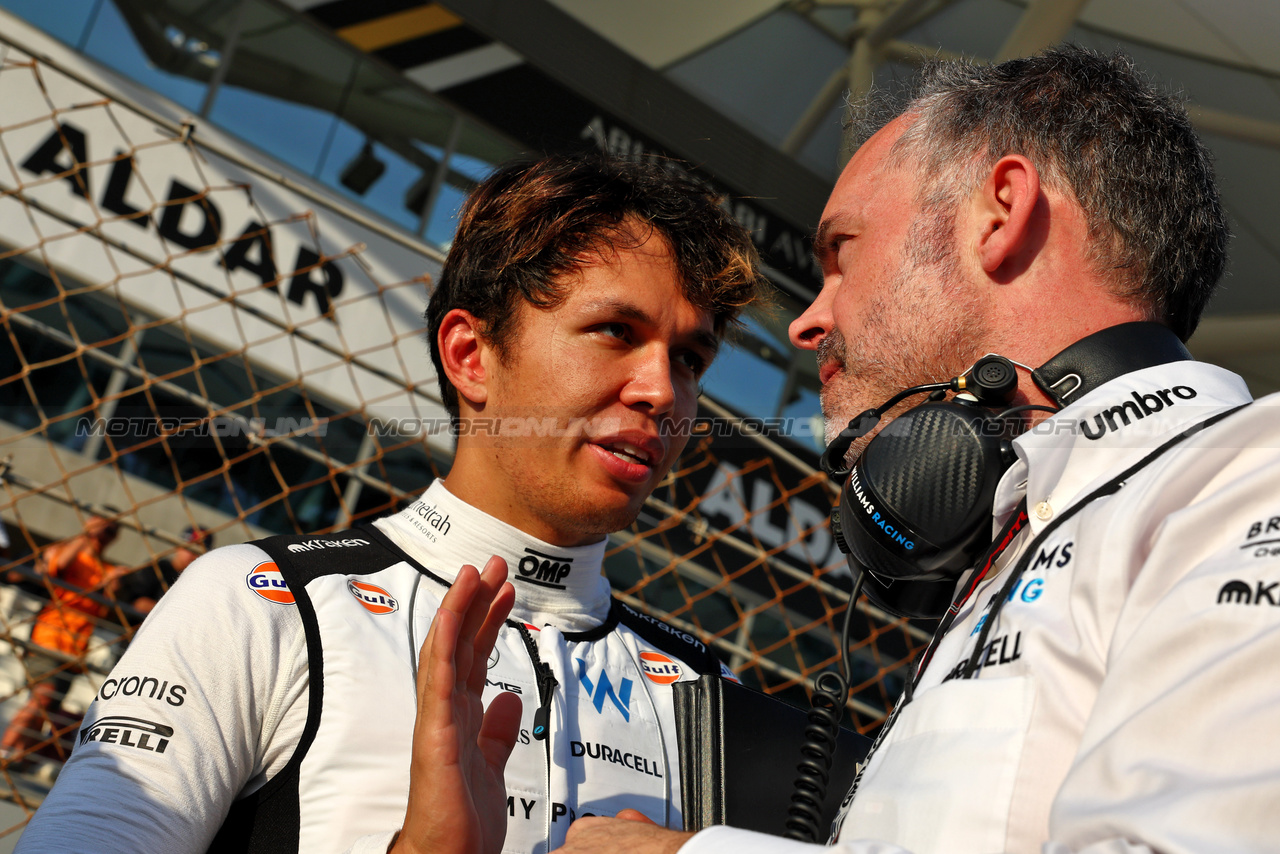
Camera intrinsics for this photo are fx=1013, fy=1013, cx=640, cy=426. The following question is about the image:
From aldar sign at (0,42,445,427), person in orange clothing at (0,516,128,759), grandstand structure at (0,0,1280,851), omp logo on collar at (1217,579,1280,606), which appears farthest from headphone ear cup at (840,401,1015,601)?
aldar sign at (0,42,445,427)

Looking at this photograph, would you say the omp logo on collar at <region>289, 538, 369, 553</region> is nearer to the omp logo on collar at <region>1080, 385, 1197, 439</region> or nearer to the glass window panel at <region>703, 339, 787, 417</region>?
the omp logo on collar at <region>1080, 385, 1197, 439</region>

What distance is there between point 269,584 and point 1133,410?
117 cm

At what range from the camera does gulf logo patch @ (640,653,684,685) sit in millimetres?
1815

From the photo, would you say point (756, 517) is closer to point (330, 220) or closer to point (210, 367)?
point (330, 220)

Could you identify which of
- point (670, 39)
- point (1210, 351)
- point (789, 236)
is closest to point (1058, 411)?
point (1210, 351)

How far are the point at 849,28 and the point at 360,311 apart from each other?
195 inches

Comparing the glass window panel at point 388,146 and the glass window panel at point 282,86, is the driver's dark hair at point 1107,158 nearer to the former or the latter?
the glass window panel at point 388,146

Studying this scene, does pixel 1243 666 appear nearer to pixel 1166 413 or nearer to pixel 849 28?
pixel 1166 413

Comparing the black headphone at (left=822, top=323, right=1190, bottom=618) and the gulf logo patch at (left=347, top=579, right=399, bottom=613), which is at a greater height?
the black headphone at (left=822, top=323, right=1190, bottom=618)

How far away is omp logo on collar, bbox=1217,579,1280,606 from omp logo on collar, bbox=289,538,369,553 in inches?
51.0

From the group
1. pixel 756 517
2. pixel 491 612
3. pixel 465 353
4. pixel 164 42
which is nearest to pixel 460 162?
pixel 164 42

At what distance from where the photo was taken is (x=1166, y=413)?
1.04m

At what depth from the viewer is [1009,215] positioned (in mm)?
1354

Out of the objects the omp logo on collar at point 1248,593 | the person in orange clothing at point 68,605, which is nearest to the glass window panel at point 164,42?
the person in orange clothing at point 68,605
